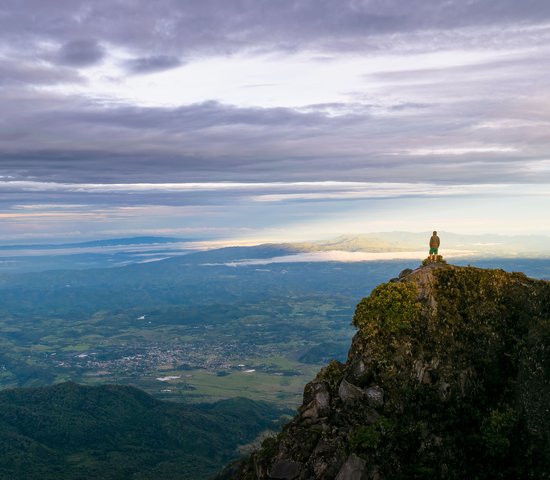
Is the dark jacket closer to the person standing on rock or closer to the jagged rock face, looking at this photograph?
the person standing on rock

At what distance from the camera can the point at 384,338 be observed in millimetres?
69625

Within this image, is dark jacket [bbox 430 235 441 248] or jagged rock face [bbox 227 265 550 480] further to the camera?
dark jacket [bbox 430 235 441 248]

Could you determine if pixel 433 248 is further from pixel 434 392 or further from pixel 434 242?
pixel 434 392

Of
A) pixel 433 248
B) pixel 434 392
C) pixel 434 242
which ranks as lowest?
→ pixel 434 392

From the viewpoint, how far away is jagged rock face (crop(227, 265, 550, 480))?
60750 mm

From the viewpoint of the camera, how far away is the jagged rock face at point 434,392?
6075 cm

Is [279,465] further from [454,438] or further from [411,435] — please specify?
[454,438]

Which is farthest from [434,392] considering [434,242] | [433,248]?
[434,242]

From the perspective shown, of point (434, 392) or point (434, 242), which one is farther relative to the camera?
point (434, 242)

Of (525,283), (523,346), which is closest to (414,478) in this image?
(523,346)

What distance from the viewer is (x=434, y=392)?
65.6 metres

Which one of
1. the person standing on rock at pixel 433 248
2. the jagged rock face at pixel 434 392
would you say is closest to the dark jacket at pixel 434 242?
the person standing on rock at pixel 433 248

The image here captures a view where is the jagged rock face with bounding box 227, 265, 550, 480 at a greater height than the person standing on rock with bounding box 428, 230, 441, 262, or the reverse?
the person standing on rock with bounding box 428, 230, 441, 262

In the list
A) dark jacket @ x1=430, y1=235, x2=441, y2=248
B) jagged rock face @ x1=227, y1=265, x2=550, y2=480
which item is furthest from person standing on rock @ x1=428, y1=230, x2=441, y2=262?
jagged rock face @ x1=227, y1=265, x2=550, y2=480
